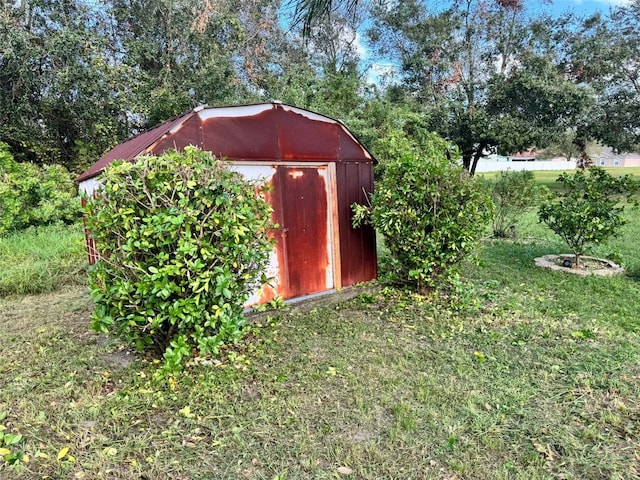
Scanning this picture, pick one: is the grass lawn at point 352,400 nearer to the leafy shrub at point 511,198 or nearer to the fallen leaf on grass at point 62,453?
the fallen leaf on grass at point 62,453

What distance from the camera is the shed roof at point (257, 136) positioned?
12.0ft

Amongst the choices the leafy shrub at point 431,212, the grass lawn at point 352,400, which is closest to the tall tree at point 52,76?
the grass lawn at point 352,400

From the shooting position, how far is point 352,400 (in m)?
2.69

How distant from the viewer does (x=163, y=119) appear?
10.7 metres

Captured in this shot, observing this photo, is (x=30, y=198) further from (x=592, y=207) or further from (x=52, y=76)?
(x=592, y=207)

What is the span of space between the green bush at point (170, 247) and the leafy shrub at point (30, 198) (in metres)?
6.24

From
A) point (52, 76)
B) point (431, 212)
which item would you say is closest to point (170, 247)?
point (431, 212)

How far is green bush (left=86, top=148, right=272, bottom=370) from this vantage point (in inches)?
107

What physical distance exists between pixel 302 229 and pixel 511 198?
19.6 ft

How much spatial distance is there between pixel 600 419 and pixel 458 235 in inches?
90.7

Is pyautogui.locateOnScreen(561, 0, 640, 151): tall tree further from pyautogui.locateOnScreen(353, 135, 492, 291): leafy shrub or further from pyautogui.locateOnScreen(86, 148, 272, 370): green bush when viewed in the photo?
pyautogui.locateOnScreen(86, 148, 272, 370): green bush

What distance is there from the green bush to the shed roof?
738 mm

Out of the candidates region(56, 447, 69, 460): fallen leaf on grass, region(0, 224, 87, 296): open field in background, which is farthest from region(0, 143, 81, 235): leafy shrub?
region(56, 447, 69, 460): fallen leaf on grass

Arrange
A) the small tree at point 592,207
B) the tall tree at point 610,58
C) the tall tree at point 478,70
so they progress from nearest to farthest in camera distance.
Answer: the small tree at point 592,207, the tall tree at point 610,58, the tall tree at point 478,70
